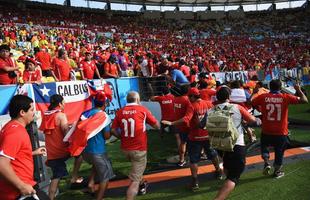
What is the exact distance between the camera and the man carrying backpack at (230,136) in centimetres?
539

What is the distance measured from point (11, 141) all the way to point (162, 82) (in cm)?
1000

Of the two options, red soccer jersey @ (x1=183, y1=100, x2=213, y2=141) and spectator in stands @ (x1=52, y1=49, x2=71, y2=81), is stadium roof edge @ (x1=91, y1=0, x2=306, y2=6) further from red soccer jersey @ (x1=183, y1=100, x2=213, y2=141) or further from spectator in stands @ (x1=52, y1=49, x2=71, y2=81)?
red soccer jersey @ (x1=183, y1=100, x2=213, y2=141)

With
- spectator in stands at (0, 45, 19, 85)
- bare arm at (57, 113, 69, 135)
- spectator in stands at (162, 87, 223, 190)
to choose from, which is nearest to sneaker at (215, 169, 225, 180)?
spectator in stands at (162, 87, 223, 190)

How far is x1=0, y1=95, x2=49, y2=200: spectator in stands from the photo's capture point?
3.32 meters

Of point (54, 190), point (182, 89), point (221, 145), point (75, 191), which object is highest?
point (182, 89)

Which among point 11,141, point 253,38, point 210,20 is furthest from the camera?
point 210,20

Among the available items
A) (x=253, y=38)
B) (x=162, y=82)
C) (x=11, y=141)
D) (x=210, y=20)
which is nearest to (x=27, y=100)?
(x=11, y=141)

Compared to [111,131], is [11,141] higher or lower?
higher

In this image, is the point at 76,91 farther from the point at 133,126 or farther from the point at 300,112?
the point at 300,112

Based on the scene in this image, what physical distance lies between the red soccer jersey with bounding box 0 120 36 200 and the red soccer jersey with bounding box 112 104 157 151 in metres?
2.17

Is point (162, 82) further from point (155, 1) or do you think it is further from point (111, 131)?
point (155, 1)

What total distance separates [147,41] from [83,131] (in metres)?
32.9

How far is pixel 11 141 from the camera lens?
3.41 metres

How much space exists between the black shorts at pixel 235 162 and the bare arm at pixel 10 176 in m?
3.04
